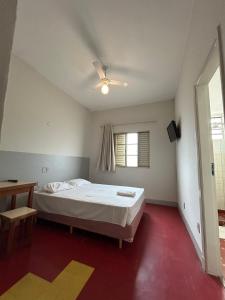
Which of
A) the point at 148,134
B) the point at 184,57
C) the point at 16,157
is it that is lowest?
the point at 16,157

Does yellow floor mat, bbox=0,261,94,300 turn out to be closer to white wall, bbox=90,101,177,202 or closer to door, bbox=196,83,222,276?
door, bbox=196,83,222,276

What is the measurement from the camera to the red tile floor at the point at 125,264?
48.7 inches

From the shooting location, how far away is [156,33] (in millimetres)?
1951

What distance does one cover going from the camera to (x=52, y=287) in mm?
1248

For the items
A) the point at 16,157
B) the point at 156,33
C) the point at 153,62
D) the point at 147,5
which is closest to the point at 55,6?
the point at 147,5

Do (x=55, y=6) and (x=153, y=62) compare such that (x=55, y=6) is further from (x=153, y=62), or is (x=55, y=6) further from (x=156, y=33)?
(x=153, y=62)

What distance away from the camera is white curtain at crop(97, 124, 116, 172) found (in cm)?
424

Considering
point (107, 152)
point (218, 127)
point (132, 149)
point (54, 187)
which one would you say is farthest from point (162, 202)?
point (54, 187)

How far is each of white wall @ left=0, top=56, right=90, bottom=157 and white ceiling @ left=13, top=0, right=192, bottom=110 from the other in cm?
27

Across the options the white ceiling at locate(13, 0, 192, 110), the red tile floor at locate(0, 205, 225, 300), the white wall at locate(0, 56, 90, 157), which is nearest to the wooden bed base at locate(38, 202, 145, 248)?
the red tile floor at locate(0, 205, 225, 300)

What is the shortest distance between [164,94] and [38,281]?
415 cm

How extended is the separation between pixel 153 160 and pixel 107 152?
4.63 ft

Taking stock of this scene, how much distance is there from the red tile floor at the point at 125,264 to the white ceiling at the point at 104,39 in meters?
2.95

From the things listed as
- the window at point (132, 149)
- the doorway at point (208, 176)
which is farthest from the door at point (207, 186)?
the window at point (132, 149)
